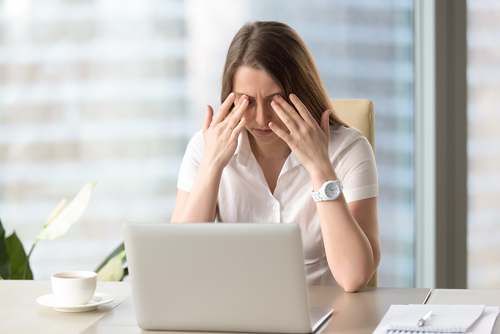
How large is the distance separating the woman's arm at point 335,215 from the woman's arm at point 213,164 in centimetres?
11

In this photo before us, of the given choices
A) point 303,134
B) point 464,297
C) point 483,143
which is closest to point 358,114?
point 303,134

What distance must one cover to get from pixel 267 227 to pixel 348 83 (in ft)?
5.64

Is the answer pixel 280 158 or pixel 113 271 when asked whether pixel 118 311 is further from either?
pixel 113 271

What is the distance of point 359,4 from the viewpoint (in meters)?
2.29

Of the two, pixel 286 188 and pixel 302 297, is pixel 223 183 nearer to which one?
pixel 286 188

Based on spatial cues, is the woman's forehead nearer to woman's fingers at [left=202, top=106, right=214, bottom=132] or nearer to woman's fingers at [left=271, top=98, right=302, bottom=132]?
woman's fingers at [left=271, top=98, right=302, bottom=132]

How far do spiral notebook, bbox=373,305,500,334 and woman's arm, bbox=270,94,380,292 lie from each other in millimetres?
198

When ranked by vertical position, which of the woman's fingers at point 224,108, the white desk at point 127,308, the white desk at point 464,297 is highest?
the woman's fingers at point 224,108

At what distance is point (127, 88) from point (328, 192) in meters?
1.43

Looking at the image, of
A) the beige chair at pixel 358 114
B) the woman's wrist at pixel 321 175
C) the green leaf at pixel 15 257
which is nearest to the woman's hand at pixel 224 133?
the woman's wrist at pixel 321 175

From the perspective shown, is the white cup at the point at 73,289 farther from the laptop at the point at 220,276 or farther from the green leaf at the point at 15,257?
the green leaf at the point at 15,257

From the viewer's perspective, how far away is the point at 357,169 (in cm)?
126

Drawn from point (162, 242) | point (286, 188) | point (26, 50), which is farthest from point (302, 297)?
A: point (26, 50)

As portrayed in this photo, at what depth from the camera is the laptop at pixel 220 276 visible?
703 millimetres
